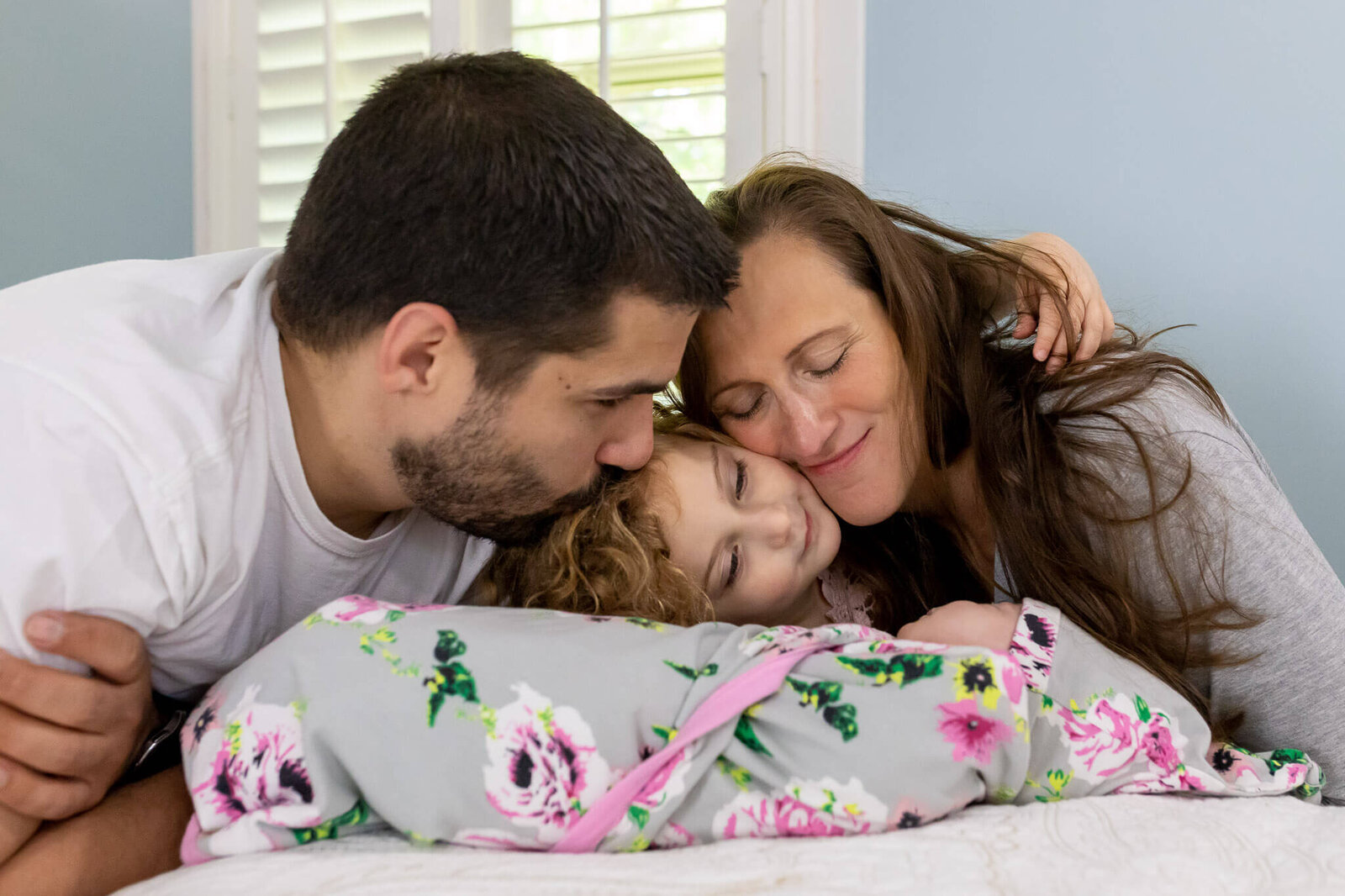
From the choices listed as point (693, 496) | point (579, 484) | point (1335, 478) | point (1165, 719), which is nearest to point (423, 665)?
point (579, 484)

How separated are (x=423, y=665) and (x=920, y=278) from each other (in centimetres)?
93

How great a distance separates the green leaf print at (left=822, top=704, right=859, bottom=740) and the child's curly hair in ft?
1.45

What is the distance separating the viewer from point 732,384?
154 cm

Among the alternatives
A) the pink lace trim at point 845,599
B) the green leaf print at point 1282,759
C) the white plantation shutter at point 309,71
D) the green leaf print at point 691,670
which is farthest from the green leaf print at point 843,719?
the white plantation shutter at point 309,71

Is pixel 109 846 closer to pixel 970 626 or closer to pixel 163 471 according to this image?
pixel 163 471

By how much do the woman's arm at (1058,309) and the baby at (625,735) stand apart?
1.72ft

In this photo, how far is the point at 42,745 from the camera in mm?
989

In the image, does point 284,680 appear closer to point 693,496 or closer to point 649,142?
point 693,496

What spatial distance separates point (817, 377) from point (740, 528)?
24 centimetres

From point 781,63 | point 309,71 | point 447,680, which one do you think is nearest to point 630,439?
point 447,680

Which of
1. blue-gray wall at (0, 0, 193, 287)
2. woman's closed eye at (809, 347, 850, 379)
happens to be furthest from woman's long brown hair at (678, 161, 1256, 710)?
blue-gray wall at (0, 0, 193, 287)

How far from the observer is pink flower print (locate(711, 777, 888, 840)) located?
0.98 meters

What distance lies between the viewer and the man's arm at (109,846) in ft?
3.21

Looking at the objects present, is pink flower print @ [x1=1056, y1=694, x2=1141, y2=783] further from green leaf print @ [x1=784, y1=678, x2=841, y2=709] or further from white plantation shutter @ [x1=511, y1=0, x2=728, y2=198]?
white plantation shutter @ [x1=511, y1=0, x2=728, y2=198]
